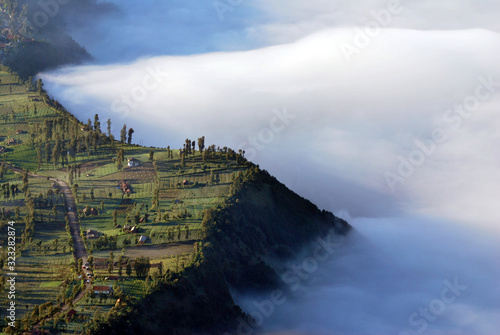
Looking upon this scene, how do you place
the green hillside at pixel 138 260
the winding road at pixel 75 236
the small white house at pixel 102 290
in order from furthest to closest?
the winding road at pixel 75 236
the small white house at pixel 102 290
the green hillside at pixel 138 260

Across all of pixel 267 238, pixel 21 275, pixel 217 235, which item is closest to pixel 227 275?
pixel 217 235

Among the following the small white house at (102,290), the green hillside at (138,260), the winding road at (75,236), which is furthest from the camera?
the winding road at (75,236)

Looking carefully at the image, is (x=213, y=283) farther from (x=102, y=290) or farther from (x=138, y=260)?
(x=102, y=290)

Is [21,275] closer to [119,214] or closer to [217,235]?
[119,214]

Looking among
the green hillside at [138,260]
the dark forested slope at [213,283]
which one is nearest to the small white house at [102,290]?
the green hillside at [138,260]

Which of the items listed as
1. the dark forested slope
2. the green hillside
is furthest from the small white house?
the dark forested slope

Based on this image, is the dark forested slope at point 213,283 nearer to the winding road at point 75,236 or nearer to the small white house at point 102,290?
the small white house at point 102,290

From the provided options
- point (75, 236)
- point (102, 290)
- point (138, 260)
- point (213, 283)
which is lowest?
point (102, 290)

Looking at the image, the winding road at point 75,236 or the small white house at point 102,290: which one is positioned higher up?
the winding road at point 75,236

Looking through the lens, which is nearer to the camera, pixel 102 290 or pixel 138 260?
pixel 102 290

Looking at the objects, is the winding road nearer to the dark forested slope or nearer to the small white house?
the small white house

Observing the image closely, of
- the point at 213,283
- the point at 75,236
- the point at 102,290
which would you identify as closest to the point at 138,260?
the point at 102,290
